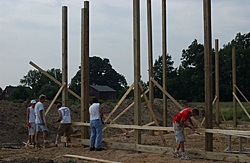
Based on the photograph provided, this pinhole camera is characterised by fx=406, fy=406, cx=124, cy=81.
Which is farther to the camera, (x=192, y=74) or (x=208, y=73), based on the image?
(x=192, y=74)

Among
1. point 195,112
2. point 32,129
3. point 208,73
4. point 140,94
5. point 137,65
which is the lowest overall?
point 32,129

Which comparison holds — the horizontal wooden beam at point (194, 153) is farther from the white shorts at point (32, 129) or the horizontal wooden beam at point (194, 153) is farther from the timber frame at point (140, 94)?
the white shorts at point (32, 129)

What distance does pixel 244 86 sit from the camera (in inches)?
1556

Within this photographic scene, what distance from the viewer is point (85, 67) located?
12.3 metres

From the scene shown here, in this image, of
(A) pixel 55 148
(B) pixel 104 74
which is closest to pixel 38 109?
(A) pixel 55 148

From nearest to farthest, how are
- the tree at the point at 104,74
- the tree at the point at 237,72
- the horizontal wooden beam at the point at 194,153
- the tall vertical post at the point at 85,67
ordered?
the horizontal wooden beam at the point at 194,153 → the tall vertical post at the point at 85,67 → the tree at the point at 237,72 → the tree at the point at 104,74

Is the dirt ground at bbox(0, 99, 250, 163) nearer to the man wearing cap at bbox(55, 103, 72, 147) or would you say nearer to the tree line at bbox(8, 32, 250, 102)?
the man wearing cap at bbox(55, 103, 72, 147)

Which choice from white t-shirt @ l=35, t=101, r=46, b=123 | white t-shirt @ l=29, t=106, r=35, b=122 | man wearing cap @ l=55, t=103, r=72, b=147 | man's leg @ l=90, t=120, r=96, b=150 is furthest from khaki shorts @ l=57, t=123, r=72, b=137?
man's leg @ l=90, t=120, r=96, b=150

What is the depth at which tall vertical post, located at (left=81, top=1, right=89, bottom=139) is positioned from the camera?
12.3 m

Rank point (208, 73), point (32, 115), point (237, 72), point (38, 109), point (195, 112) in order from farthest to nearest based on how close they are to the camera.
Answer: point (237, 72)
point (32, 115)
point (38, 109)
point (208, 73)
point (195, 112)

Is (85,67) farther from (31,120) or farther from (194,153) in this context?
(194,153)

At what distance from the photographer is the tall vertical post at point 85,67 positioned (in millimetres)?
12312

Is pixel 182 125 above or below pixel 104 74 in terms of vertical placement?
below

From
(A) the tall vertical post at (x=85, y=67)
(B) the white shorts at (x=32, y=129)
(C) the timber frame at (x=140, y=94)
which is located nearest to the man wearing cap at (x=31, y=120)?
(B) the white shorts at (x=32, y=129)
